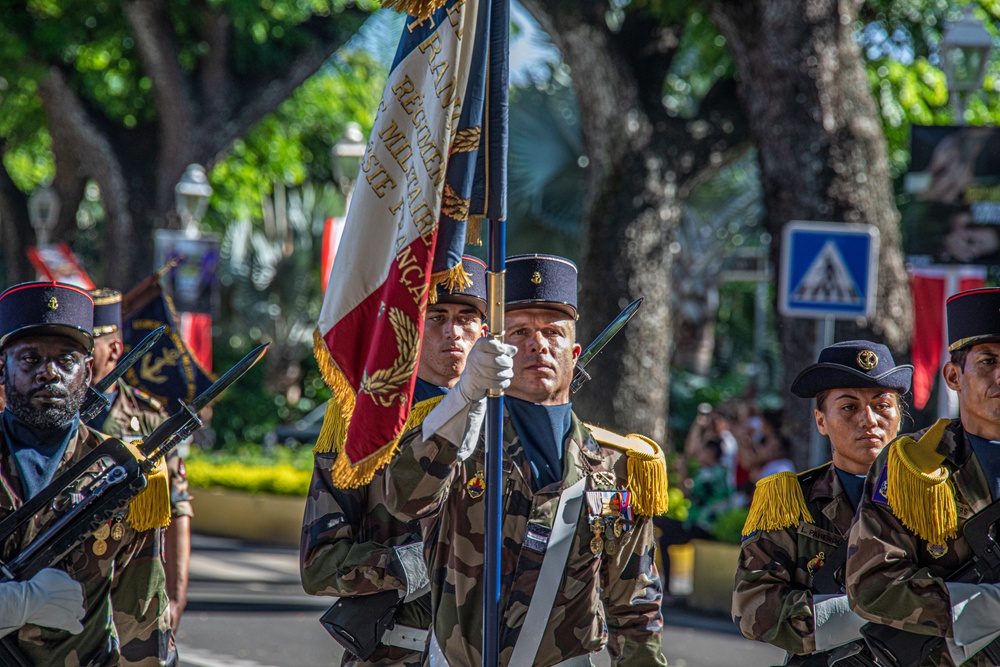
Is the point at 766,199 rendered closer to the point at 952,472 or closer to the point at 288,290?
the point at 952,472

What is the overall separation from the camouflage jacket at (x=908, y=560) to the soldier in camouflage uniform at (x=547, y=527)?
0.68 meters

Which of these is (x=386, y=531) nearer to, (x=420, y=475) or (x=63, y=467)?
(x=420, y=475)

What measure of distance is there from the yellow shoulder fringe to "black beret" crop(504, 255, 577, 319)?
45cm

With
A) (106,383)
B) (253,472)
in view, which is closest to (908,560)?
(106,383)

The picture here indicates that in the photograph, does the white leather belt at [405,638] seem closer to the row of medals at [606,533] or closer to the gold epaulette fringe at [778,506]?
the row of medals at [606,533]

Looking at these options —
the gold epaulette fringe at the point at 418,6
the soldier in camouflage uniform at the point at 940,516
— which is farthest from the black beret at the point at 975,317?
the gold epaulette fringe at the point at 418,6

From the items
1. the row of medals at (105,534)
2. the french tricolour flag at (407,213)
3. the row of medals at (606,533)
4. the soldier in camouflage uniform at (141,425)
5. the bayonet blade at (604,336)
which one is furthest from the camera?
the soldier in camouflage uniform at (141,425)

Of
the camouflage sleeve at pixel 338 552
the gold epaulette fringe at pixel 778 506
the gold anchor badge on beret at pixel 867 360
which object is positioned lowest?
the camouflage sleeve at pixel 338 552

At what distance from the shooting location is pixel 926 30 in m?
15.0

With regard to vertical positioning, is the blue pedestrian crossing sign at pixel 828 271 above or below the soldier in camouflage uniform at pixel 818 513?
above

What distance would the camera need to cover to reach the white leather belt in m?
4.36

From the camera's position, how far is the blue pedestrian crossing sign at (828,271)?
845 centimetres

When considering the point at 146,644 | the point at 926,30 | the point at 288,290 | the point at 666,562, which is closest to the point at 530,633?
the point at 146,644

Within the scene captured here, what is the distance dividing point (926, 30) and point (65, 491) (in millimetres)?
12938
